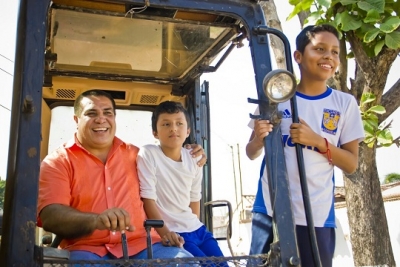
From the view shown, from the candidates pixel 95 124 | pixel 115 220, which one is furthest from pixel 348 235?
pixel 115 220

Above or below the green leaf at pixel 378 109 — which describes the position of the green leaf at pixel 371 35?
above

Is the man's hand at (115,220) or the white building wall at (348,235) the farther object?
the white building wall at (348,235)

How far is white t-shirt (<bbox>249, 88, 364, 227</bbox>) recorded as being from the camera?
7.84 ft

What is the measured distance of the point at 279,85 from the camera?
206 centimetres

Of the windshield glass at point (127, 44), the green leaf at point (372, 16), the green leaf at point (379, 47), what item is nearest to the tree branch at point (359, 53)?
the green leaf at point (379, 47)

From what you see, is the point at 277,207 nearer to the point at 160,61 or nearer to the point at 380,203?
the point at 160,61

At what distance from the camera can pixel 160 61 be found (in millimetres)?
3529

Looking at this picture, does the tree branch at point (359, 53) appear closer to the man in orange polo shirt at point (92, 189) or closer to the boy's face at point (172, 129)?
the boy's face at point (172, 129)

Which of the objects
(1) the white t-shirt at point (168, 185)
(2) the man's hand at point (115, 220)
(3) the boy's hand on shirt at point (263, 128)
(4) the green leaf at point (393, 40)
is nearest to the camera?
(2) the man's hand at point (115, 220)

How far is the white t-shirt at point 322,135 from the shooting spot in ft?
7.84

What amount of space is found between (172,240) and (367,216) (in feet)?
11.5

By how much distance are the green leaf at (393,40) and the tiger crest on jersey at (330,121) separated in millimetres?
2748

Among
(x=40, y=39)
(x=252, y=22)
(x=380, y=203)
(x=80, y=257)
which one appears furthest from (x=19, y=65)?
(x=380, y=203)

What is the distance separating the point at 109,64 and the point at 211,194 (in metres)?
1.23
